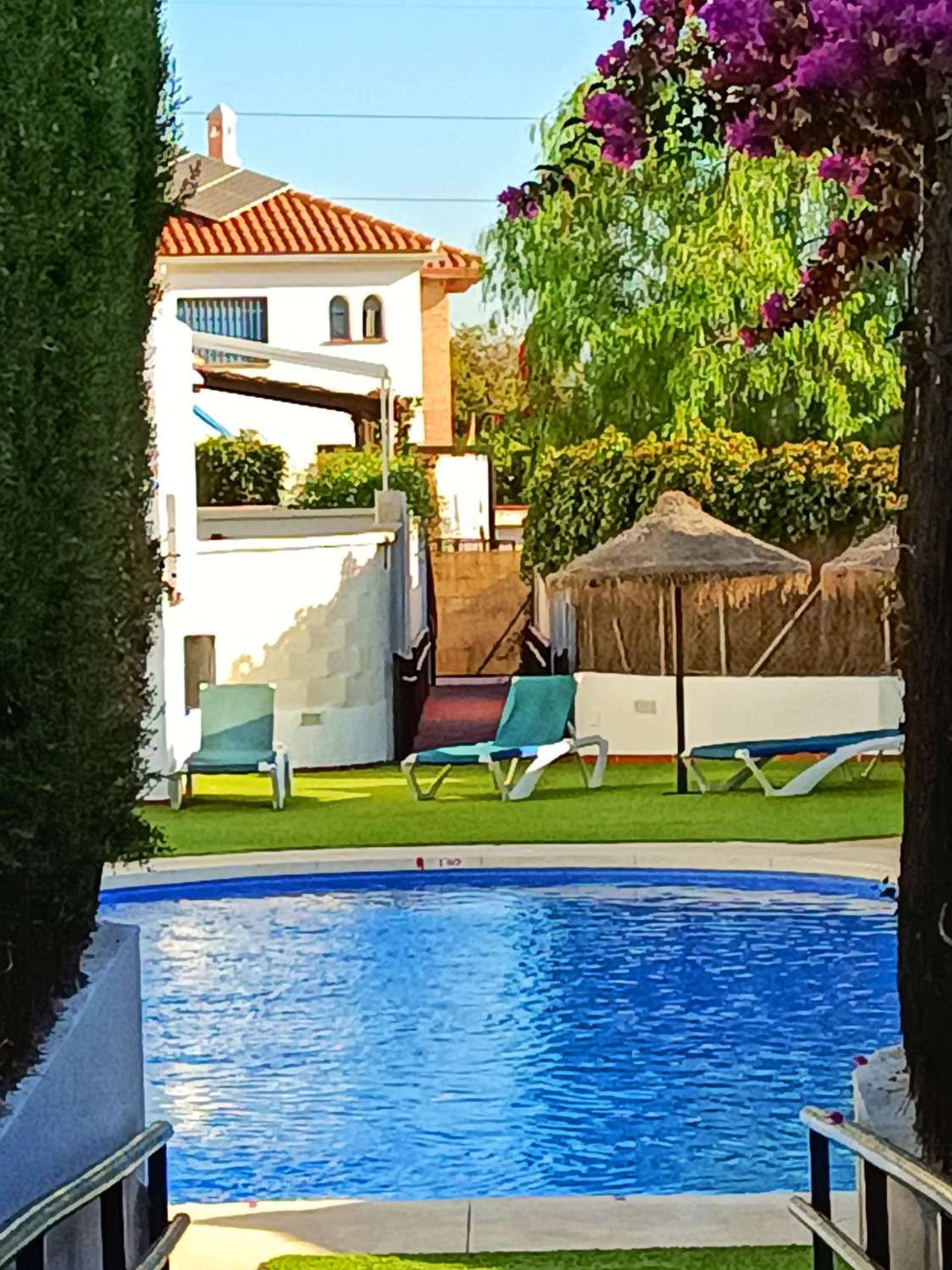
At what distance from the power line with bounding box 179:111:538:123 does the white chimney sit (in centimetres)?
46

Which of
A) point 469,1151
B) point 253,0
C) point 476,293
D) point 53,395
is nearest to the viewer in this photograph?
point 53,395

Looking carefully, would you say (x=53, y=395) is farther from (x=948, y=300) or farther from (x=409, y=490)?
(x=409, y=490)

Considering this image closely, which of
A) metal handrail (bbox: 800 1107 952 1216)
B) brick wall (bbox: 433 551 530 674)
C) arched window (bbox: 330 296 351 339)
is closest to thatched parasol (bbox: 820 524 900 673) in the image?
brick wall (bbox: 433 551 530 674)

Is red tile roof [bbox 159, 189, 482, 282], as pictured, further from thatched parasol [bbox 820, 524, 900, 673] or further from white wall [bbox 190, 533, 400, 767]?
thatched parasol [bbox 820, 524, 900, 673]

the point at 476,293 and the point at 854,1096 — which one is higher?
the point at 476,293

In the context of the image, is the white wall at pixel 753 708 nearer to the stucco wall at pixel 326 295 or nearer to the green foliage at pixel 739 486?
the green foliage at pixel 739 486

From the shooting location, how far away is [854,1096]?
478 cm

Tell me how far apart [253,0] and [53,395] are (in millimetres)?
20387

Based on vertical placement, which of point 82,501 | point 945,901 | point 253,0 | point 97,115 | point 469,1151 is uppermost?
point 253,0

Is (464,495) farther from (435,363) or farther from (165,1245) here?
(165,1245)

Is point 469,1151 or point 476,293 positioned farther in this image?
point 476,293

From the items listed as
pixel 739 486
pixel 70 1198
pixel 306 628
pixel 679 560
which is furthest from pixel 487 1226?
pixel 739 486

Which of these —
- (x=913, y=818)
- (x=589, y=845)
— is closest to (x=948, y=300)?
(x=913, y=818)

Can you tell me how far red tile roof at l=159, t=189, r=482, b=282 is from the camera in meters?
42.4
